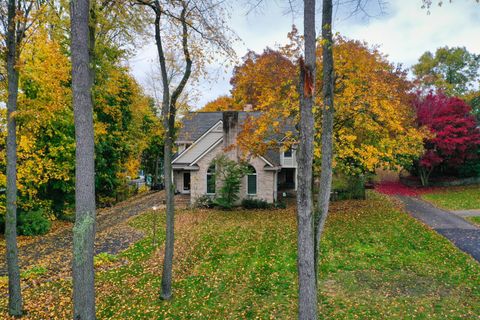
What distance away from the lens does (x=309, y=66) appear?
17.4 ft

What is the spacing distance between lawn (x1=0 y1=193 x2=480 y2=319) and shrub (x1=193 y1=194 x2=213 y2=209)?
5963mm

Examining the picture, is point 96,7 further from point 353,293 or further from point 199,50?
point 353,293

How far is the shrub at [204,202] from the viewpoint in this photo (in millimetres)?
21438

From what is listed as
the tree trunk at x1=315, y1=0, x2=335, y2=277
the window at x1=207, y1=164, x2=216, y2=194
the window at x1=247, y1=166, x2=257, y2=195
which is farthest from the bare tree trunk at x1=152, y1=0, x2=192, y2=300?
the window at x1=247, y1=166, x2=257, y2=195

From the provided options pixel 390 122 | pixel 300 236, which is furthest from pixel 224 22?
pixel 390 122

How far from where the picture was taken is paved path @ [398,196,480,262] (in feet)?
40.1

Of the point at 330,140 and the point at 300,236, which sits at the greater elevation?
the point at 330,140

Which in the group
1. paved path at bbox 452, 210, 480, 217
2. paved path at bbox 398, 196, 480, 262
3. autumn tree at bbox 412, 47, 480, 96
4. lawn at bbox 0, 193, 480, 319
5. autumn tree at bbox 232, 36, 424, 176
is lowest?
lawn at bbox 0, 193, 480, 319

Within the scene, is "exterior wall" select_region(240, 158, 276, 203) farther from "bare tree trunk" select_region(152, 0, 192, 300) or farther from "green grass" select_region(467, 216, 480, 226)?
"bare tree trunk" select_region(152, 0, 192, 300)

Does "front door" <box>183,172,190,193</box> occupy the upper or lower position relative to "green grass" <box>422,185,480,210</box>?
upper

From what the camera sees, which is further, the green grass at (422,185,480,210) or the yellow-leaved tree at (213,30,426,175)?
the green grass at (422,185,480,210)

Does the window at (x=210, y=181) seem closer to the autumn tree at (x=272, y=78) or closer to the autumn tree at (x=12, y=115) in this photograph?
the autumn tree at (x=272, y=78)

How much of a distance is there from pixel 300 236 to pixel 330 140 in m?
2.19

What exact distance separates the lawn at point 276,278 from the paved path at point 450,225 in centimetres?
61
